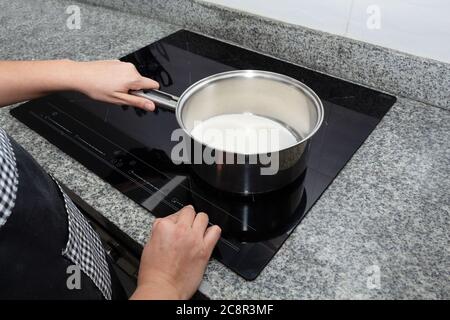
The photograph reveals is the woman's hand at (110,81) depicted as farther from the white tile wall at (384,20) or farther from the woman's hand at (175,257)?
the white tile wall at (384,20)

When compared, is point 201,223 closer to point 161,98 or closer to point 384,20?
point 161,98

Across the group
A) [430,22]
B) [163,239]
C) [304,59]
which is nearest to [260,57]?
[304,59]

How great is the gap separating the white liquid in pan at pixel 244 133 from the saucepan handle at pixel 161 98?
0.06 m

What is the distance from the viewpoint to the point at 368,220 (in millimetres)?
503

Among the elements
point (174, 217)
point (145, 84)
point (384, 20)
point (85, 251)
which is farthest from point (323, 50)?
point (85, 251)

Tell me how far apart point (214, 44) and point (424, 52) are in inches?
18.4

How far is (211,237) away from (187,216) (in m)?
0.05

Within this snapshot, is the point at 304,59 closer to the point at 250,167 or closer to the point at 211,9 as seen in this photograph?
the point at 211,9

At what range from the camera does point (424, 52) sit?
654 millimetres

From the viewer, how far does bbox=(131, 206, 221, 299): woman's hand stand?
44 centimetres

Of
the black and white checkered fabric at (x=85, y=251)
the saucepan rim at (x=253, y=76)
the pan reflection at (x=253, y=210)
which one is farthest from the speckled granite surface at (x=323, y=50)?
the black and white checkered fabric at (x=85, y=251)

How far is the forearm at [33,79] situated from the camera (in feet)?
1.99

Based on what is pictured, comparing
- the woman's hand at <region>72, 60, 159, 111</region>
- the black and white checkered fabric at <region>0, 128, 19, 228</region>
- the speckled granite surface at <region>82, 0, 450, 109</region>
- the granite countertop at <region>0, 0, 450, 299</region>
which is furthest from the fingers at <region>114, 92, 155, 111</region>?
the speckled granite surface at <region>82, 0, 450, 109</region>

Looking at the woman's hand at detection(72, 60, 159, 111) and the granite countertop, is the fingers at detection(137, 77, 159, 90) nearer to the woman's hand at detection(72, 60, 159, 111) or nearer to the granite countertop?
the woman's hand at detection(72, 60, 159, 111)
